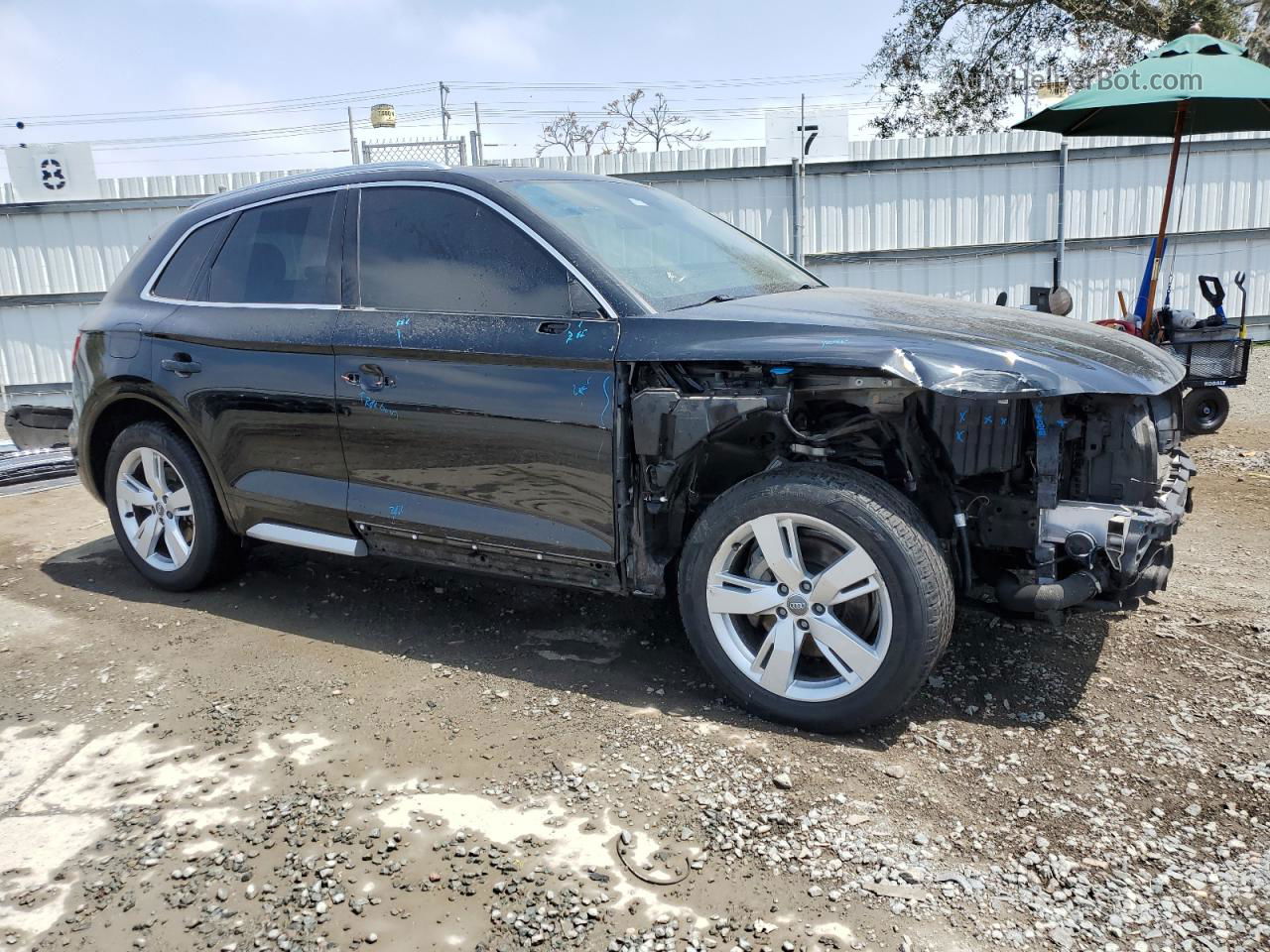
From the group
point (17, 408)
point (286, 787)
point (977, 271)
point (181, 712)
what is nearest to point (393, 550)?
point (181, 712)

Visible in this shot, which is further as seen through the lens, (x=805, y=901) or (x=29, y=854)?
(x=29, y=854)

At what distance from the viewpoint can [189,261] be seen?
4.45 m

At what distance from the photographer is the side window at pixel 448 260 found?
345 cm

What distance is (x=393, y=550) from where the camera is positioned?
392 centimetres

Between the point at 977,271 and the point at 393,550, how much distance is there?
10342 mm

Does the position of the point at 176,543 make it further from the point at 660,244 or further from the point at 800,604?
the point at 800,604

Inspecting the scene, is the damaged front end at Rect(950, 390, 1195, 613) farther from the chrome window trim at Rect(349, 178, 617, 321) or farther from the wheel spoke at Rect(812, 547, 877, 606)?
the chrome window trim at Rect(349, 178, 617, 321)

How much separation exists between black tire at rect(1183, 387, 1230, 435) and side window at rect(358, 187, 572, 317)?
575 cm

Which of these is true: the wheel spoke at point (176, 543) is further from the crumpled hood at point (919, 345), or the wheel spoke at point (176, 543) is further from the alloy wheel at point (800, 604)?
the alloy wheel at point (800, 604)

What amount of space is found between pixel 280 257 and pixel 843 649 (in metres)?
2.82

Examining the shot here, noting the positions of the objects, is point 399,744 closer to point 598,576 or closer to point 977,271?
point 598,576

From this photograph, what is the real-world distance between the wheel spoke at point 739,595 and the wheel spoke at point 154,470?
2.81 meters

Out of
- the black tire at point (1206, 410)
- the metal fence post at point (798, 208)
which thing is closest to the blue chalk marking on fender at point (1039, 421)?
the black tire at point (1206, 410)

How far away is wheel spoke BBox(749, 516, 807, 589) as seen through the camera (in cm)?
307
